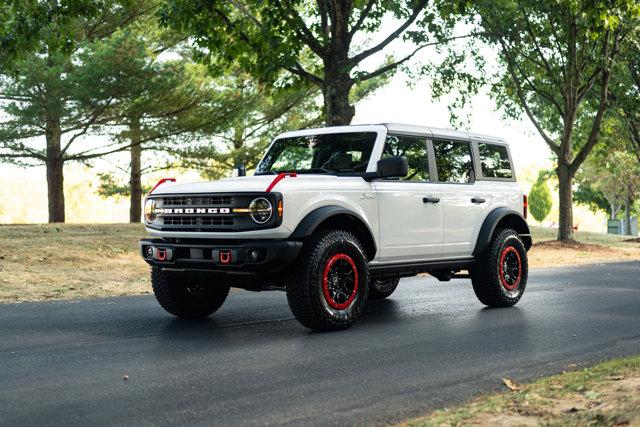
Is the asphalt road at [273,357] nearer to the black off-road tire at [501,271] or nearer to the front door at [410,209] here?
the black off-road tire at [501,271]

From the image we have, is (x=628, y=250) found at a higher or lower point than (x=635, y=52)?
lower

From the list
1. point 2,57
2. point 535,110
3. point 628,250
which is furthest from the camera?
point 535,110

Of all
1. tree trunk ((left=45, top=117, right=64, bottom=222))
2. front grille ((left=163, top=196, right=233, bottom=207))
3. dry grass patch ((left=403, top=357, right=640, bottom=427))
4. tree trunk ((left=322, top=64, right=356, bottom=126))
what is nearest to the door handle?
front grille ((left=163, top=196, right=233, bottom=207))

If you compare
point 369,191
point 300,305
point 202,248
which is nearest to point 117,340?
point 202,248

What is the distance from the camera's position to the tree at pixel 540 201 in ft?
285

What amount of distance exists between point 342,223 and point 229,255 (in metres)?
1.36

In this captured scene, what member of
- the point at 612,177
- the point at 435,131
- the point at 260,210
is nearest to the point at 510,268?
the point at 435,131

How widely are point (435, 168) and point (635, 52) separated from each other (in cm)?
2321

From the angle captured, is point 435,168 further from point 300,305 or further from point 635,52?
point 635,52

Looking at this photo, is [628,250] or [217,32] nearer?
[217,32]

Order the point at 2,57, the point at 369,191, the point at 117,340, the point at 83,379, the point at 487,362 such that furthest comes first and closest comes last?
the point at 2,57, the point at 369,191, the point at 117,340, the point at 487,362, the point at 83,379

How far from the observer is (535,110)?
33719mm

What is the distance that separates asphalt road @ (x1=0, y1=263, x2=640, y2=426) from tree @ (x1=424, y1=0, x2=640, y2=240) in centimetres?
1455

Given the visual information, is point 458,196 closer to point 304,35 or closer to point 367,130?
point 367,130
